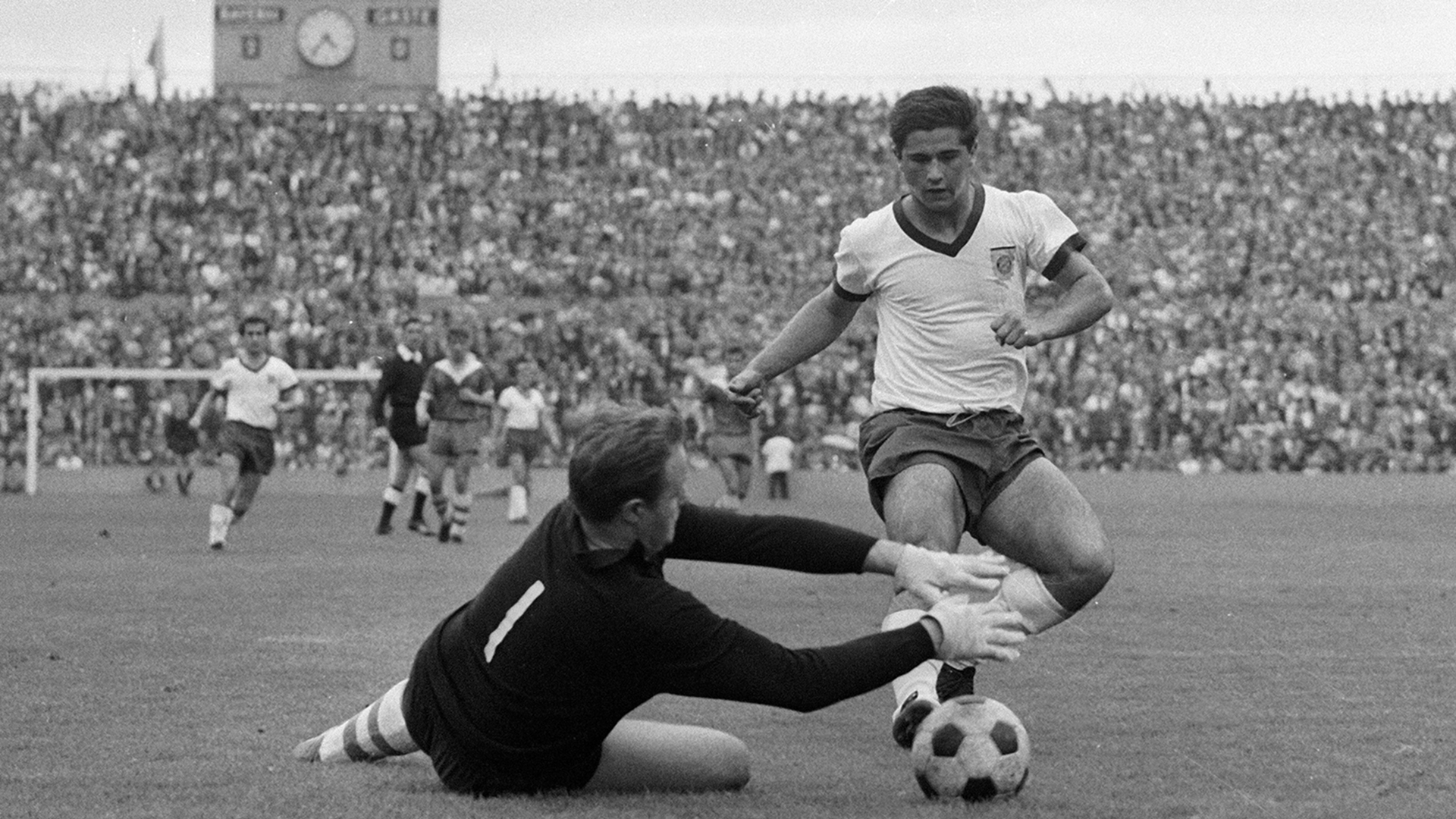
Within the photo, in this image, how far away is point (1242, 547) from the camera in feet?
67.3

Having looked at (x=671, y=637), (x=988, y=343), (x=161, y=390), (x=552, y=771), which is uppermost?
(x=988, y=343)

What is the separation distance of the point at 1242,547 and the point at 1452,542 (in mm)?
2730

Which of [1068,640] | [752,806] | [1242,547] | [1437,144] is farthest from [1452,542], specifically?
[1437,144]

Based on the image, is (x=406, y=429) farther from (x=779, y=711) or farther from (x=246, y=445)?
(x=779, y=711)

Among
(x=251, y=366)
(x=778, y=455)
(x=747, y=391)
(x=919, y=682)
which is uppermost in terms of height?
(x=747, y=391)

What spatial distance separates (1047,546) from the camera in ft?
23.7

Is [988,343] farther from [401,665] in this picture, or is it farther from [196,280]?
[196,280]

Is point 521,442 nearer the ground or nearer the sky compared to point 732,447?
nearer the sky

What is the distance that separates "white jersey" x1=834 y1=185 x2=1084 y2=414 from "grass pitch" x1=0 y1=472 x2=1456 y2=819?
4.06 feet

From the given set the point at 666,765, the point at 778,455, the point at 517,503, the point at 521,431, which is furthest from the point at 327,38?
the point at 666,765

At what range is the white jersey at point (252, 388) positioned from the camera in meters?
19.0

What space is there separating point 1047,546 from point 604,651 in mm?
2147

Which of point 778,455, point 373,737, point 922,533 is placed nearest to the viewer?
point 373,737

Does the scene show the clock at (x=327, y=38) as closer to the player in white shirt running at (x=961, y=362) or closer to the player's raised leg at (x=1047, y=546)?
the player in white shirt running at (x=961, y=362)
